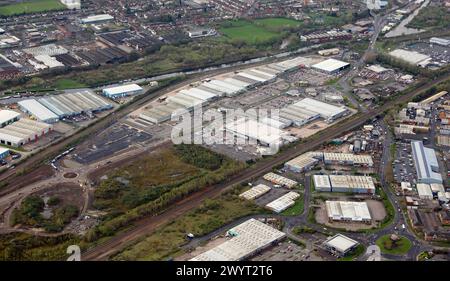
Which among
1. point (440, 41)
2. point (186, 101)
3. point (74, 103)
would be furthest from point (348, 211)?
point (440, 41)

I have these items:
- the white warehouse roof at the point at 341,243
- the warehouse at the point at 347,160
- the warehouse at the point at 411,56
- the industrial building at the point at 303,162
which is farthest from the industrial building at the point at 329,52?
the white warehouse roof at the point at 341,243

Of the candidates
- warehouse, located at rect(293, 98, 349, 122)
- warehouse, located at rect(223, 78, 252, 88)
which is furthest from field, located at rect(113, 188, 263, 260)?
warehouse, located at rect(223, 78, 252, 88)

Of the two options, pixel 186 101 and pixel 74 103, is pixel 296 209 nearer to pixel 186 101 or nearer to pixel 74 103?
pixel 186 101

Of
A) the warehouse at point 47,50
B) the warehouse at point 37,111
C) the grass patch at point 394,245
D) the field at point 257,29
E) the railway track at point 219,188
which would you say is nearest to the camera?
the grass patch at point 394,245

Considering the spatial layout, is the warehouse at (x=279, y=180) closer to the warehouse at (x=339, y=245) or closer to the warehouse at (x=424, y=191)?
the warehouse at (x=339, y=245)

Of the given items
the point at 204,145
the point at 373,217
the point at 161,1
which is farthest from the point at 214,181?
the point at 161,1
